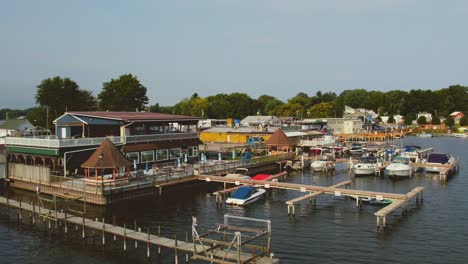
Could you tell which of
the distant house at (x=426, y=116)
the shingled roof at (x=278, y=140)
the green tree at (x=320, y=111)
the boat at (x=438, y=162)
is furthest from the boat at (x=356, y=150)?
the distant house at (x=426, y=116)

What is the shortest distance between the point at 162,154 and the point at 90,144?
371 inches

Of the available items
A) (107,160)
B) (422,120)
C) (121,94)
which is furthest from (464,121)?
(107,160)

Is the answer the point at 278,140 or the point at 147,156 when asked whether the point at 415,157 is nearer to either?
the point at 278,140

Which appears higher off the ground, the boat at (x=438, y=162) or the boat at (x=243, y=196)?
the boat at (x=438, y=162)

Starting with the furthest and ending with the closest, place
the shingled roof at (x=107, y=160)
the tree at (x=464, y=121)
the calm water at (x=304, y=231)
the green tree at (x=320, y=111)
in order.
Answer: the green tree at (x=320, y=111) < the tree at (x=464, y=121) < the shingled roof at (x=107, y=160) < the calm water at (x=304, y=231)

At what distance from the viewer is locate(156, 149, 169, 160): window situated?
50594 millimetres

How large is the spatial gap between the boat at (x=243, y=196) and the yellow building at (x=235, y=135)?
4285 cm

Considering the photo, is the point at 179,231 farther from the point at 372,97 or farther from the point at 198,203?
the point at 372,97

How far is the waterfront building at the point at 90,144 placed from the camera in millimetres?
43375

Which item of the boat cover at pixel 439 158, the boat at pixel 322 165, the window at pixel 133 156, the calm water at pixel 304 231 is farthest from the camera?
the boat at pixel 322 165

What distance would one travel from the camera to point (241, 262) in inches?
832

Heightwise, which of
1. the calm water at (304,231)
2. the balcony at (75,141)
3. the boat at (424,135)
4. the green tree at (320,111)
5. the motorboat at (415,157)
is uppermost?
the green tree at (320,111)

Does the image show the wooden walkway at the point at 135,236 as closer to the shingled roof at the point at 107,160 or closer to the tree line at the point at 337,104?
the shingled roof at the point at 107,160

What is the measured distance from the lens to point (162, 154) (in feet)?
168
